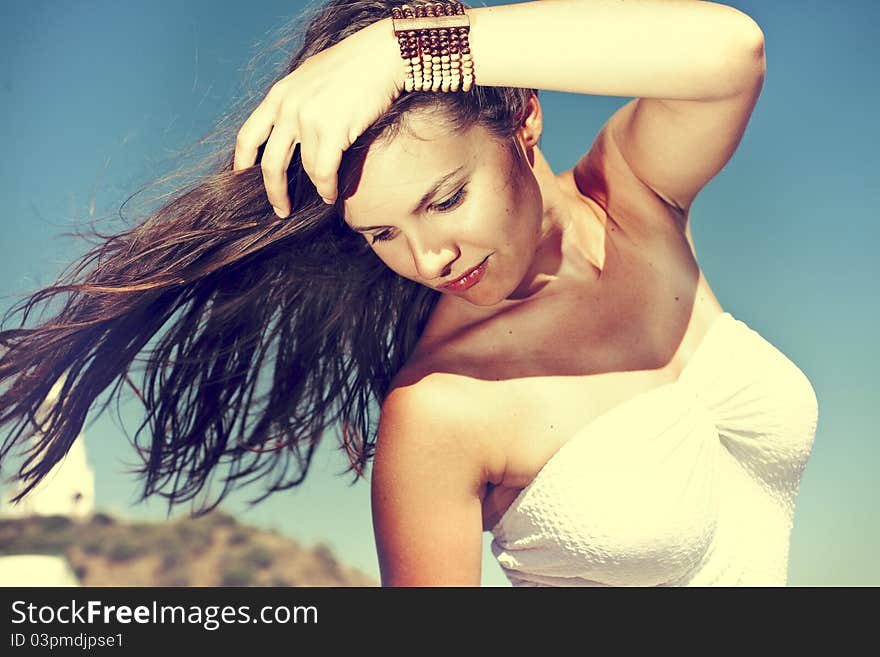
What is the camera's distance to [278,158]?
1088mm

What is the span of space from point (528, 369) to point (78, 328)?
708mm

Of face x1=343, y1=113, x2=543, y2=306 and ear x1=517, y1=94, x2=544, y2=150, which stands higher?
ear x1=517, y1=94, x2=544, y2=150

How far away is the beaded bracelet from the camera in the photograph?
3.43 feet

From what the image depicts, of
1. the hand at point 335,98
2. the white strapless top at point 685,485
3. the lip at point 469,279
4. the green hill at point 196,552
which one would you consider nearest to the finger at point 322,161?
the hand at point 335,98

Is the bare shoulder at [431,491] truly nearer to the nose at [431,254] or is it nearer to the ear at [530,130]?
the nose at [431,254]

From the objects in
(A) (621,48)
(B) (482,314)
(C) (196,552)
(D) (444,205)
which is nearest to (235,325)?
(B) (482,314)

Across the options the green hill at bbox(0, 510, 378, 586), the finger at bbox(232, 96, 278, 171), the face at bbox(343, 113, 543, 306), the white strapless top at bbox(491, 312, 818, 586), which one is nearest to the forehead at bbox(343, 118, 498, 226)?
the face at bbox(343, 113, 543, 306)

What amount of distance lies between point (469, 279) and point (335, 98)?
32cm

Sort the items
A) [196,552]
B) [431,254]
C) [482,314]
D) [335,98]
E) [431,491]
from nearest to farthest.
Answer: [335,98] < [431,254] < [431,491] < [482,314] < [196,552]

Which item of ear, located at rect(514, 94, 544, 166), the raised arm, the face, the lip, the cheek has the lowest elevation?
the lip

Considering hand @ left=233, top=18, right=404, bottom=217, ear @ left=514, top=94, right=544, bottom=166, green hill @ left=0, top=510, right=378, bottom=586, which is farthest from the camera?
green hill @ left=0, top=510, right=378, bottom=586

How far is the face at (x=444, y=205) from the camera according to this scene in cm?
110

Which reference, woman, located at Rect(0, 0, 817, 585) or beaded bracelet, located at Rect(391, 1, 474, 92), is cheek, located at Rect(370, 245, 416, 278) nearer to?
woman, located at Rect(0, 0, 817, 585)

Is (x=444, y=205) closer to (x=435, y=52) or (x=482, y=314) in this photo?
(x=435, y=52)
